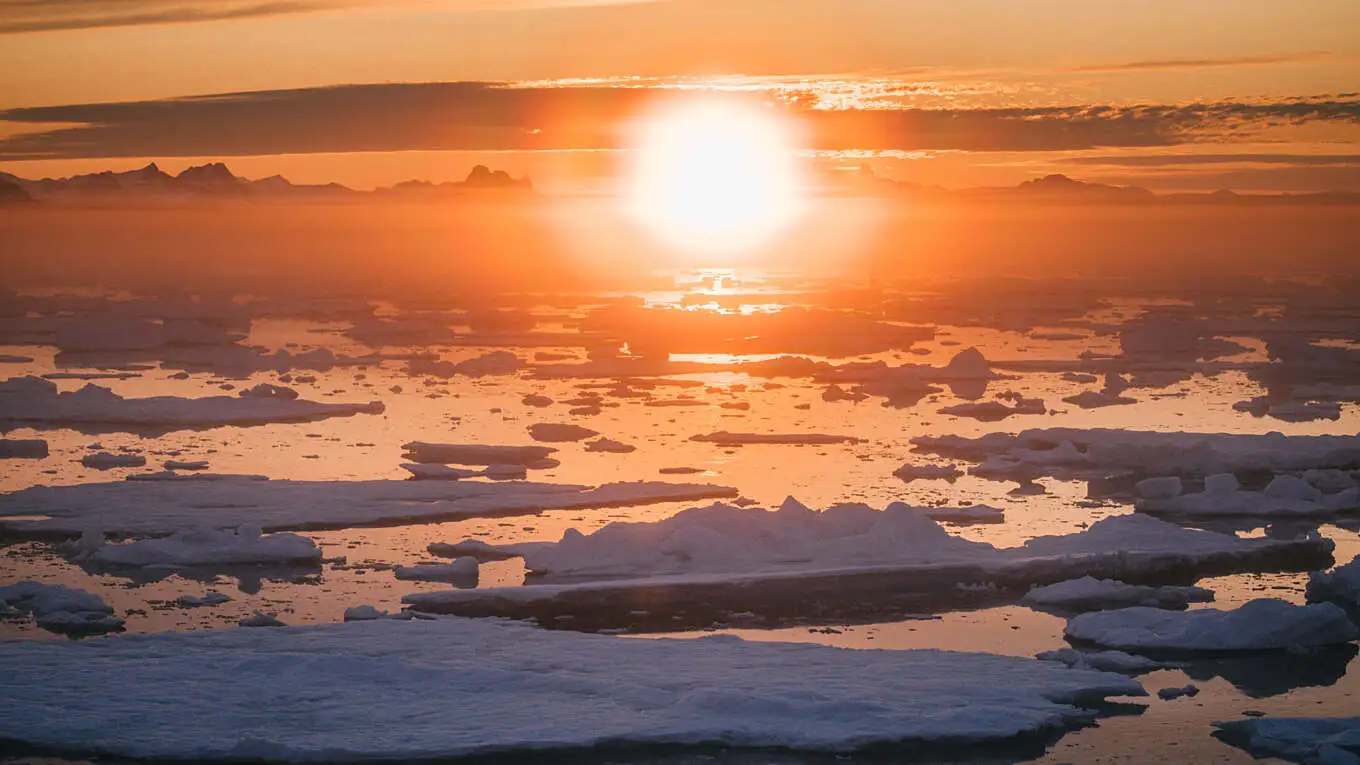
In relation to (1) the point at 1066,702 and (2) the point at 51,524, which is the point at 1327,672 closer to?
(1) the point at 1066,702

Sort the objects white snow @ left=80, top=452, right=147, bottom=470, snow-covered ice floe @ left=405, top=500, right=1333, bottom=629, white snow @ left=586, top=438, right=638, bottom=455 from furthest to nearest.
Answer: white snow @ left=586, top=438, right=638, bottom=455, white snow @ left=80, top=452, right=147, bottom=470, snow-covered ice floe @ left=405, top=500, right=1333, bottom=629

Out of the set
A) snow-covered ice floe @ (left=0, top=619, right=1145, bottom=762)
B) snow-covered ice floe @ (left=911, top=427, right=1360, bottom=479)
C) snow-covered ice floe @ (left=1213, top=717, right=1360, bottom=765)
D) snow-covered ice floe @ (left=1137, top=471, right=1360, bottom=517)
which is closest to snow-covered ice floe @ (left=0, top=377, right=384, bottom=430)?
snow-covered ice floe @ (left=911, top=427, right=1360, bottom=479)

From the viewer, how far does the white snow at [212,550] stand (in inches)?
497

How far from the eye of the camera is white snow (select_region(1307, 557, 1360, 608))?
444 inches

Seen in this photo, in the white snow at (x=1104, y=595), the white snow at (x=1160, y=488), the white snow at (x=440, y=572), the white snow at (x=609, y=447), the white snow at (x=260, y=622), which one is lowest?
the white snow at (x=260, y=622)

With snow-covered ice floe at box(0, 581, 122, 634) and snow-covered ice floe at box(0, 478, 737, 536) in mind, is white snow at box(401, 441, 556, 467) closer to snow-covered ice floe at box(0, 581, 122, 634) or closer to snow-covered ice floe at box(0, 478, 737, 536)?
snow-covered ice floe at box(0, 478, 737, 536)

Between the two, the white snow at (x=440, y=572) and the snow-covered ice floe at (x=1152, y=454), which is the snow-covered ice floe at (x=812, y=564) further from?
the snow-covered ice floe at (x=1152, y=454)

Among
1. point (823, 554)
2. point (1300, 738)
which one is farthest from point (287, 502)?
point (1300, 738)

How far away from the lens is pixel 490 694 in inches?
346

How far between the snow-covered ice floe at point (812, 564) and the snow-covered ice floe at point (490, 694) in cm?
104

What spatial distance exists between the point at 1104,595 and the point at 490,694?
5.18 metres

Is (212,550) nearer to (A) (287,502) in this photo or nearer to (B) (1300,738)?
(A) (287,502)

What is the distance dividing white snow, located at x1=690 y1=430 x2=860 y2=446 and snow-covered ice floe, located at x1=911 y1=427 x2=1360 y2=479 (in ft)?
6.60

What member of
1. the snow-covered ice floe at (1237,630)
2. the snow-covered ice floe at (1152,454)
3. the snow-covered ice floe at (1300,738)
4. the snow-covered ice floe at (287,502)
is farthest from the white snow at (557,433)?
the snow-covered ice floe at (1300,738)
